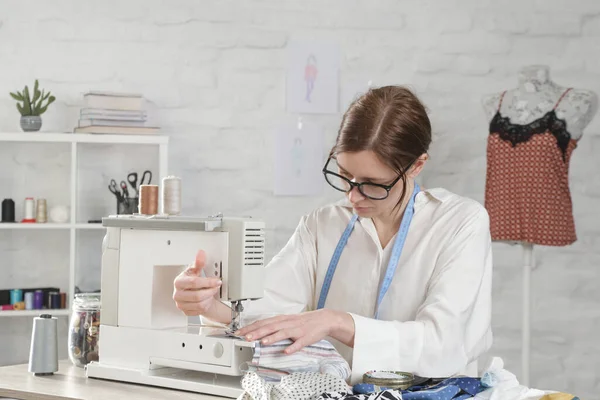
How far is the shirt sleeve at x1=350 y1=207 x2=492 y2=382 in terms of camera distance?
6.82ft

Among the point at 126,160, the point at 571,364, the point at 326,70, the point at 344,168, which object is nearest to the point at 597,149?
Result: the point at 571,364

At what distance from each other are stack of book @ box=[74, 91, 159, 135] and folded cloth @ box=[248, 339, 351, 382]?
7.72 feet

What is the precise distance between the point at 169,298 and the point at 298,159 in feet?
7.62

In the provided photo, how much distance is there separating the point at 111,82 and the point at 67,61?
230 mm

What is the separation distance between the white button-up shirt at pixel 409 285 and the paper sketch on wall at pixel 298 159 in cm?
185

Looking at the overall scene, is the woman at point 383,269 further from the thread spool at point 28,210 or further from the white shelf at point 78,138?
A: the thread spool at point 28,210

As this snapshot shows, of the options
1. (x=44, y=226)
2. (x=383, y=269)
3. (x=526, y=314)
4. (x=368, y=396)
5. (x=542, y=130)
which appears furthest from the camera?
(x=44, y=226)

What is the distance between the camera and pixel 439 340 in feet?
7.06

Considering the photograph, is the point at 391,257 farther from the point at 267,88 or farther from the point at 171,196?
the point at 267,88

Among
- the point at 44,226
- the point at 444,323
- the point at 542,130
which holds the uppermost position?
the point at 542,130

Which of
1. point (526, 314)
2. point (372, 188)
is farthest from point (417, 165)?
point (526, 314)

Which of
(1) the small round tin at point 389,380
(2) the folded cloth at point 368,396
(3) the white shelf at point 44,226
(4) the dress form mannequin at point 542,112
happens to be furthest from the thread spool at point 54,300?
(2) the folded cloth at point 368,396

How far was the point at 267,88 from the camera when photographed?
4480mm

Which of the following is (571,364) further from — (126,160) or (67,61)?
(67,61)
